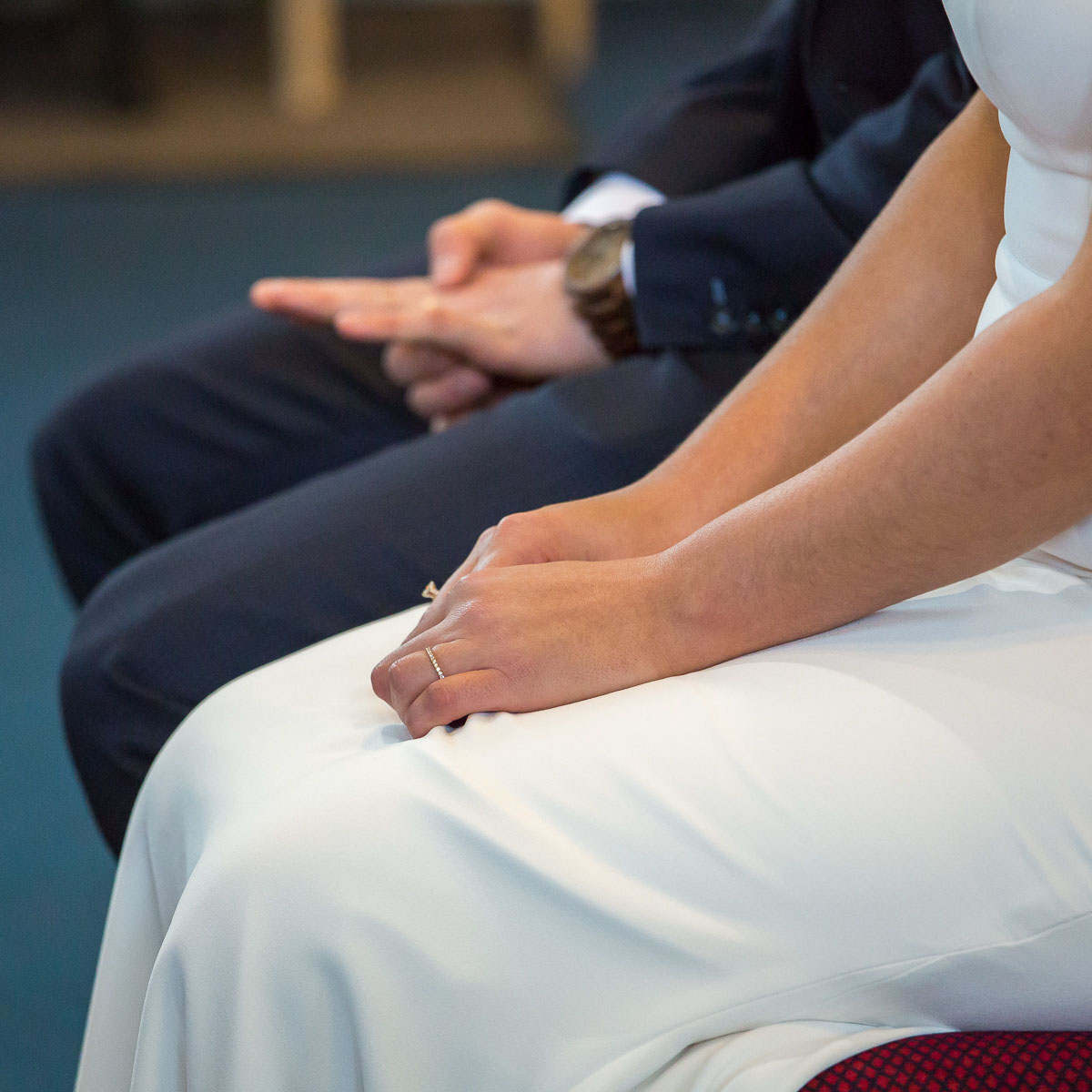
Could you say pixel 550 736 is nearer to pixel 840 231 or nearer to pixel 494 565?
pixel 494 565

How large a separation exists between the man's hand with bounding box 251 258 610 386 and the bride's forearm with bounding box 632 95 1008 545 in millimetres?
358

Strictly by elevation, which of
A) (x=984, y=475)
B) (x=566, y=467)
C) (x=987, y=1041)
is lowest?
(x=987, y=1041)

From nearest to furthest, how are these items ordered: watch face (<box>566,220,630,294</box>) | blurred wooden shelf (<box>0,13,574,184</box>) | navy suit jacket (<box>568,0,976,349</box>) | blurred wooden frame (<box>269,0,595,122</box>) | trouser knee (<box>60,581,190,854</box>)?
trouser knee (<box>60,581,190,854</box>), navy suit jacket (<box>568,0,976,349</box>), watch face (<box>566,220,630,294</box>), blurred wooden shelf (<box>0,13,574,184</box>), blurred wooden frame (<box>269,0,595,122</box>)

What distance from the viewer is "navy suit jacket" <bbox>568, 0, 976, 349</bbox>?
0.97 meters

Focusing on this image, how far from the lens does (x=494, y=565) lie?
0.69 metres

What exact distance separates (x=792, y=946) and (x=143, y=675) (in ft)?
1.65

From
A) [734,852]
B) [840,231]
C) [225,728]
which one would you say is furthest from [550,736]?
[840,231]

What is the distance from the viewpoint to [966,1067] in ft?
1.81

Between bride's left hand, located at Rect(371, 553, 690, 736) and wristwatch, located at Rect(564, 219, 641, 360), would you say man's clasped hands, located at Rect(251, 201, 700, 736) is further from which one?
wristwatch, located at Rect(564, 219, 641, 360)

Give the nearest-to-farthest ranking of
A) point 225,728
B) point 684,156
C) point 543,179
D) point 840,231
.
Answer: point 225,728, point 840,231, point 684,156, point 543,179

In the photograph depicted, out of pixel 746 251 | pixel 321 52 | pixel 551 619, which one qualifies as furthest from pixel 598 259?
pixel 321 52

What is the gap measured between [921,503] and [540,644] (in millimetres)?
197

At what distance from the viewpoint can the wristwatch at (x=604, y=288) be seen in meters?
1.07

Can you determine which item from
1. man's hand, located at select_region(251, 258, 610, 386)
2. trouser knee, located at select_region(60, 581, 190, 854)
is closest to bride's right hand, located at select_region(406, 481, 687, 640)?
trouser knee, located at select_region(60, 581, 190, 854)
